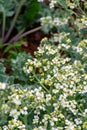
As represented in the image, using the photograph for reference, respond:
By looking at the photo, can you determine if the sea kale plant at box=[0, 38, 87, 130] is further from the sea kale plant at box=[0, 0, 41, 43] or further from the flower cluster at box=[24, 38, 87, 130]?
the sea kale plant at box=[0, 0, 41, 43]

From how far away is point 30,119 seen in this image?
92.6 inches

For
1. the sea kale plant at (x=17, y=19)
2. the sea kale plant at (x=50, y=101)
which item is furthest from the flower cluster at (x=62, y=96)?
the sea kale plant at (x=17, y=19)

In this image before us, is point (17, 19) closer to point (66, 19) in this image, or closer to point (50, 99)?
point (66, 19)

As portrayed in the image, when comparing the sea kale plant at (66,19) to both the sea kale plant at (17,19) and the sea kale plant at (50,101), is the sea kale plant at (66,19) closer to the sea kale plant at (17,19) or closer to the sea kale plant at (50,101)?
the sea kale plant at (17,19)

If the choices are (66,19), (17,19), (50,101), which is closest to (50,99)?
(50,101)

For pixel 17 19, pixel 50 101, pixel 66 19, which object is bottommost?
pixel 50 101

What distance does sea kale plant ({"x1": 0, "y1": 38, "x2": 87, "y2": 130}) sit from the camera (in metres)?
2.16

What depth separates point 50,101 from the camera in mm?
2264

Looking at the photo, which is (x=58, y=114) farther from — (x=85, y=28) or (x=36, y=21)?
(x=36, y=21)

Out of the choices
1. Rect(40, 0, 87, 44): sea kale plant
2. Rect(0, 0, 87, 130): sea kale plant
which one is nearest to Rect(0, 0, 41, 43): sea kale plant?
Rect(40, 0, 87, 44): sea kale plant

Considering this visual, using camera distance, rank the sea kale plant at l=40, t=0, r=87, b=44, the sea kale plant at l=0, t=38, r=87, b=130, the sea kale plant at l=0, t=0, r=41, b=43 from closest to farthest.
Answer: the sea kale plant at l=0, t=38, r=87, b=130 → the sea kale plant at l=40, t=0, r=87, b=44 → the sea kale plant at l=0, t=0, r=41, b=43

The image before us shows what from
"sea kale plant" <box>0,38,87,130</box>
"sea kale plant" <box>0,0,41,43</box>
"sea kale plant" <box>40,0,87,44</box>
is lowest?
"sea kale plant" <box>0,38,87,130</box>

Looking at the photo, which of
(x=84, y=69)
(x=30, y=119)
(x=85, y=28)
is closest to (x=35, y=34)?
(x=85, y=28)

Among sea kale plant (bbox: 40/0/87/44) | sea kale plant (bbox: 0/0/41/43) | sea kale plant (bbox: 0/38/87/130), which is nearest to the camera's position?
sea kale plant (bbox: 0/38/87/130)
